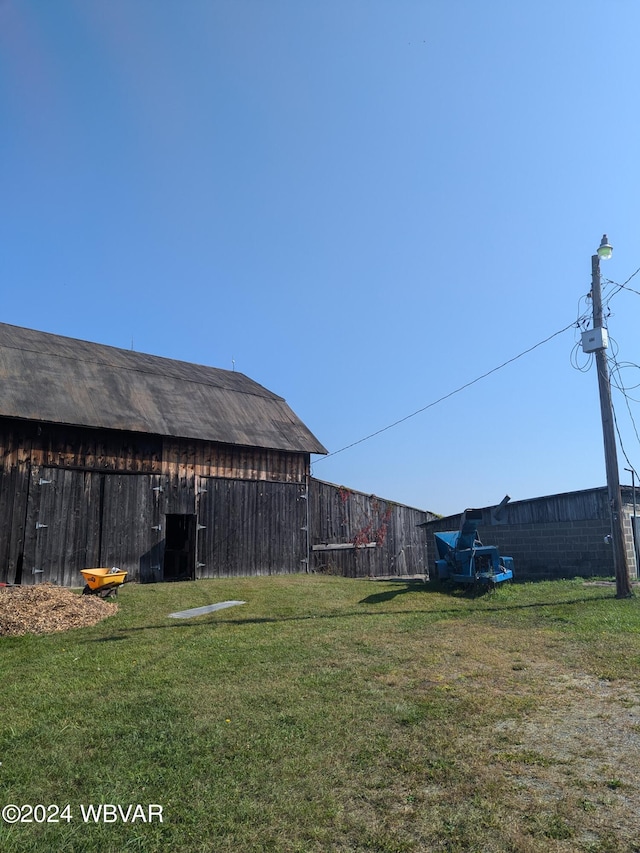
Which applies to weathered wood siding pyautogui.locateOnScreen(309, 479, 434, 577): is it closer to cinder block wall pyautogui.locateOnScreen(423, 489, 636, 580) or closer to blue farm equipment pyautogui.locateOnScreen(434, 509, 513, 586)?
cinder block wall pyautogui.locateOnScreen(423, 489, 636, 580)

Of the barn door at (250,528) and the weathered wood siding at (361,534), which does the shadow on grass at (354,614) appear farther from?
the weathered wood siding at (361,534)

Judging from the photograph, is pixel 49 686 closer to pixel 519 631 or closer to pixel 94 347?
pixel 519 631

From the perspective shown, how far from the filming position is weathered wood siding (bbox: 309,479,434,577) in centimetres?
2403

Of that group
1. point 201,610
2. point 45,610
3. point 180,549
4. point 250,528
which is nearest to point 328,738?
point 45,610

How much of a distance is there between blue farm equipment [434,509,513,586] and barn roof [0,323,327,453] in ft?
30.4

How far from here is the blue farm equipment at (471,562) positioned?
48.4 feet

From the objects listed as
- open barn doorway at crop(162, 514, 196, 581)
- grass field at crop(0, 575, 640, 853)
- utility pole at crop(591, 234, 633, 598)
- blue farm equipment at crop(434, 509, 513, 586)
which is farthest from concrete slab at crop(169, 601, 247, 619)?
utility pole at crop(591, 234, 633, 598)

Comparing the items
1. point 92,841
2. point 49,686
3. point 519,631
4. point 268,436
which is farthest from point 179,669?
point 268,436

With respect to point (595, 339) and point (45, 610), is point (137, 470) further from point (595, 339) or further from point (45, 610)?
point (595, 339)

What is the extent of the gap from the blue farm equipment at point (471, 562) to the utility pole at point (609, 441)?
2.88 metres

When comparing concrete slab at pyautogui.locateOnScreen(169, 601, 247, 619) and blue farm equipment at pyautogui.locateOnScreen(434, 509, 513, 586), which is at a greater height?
blue farm equipment at pyautogui.locateOnScreen(434, 509, 513, 586)

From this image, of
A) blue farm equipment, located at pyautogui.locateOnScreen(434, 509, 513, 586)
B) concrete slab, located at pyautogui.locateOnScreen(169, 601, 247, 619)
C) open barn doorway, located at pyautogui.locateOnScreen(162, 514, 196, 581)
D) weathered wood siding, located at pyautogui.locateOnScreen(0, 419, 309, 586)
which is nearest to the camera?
concrete slab, located at pyautogui.locateOnScreen(169, 601, 247, 619)

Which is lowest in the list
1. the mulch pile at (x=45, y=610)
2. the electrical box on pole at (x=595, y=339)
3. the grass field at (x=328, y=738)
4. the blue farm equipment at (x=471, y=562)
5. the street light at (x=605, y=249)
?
the grass field at (x=328, y=738)

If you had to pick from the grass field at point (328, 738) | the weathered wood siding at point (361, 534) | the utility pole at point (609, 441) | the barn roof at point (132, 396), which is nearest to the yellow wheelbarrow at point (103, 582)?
the grass field at point (328, 738)
